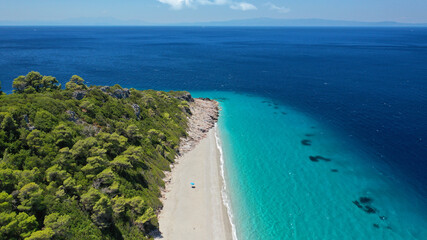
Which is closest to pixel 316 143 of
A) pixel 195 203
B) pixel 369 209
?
pixel 369 209

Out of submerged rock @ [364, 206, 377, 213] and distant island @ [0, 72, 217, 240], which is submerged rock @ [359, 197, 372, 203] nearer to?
submerged rock @ [364, 206, 377, 213]

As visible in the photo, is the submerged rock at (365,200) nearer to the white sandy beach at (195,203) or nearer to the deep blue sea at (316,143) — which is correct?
the deep blue sea at (316,143)

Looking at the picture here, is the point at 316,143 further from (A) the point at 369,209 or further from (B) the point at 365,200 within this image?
(A) the point at 369,209

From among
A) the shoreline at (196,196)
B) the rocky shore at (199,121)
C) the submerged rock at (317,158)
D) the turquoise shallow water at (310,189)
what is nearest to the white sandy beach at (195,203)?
the shoreline at (196,196)

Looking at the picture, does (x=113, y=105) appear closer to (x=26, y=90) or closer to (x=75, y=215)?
(x=26, y=90)

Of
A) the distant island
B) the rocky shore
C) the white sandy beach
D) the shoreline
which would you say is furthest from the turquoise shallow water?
the distant island
